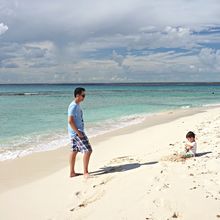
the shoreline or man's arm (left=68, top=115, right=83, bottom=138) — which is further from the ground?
man's arm (left=68, top=115, right=83, bottom=138)

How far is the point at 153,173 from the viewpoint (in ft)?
21.1

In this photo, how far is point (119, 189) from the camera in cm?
585

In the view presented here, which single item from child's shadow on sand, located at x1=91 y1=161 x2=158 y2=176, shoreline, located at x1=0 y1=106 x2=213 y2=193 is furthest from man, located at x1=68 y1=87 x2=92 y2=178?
shoreline, located at x1=0 y1=106 x2=213 y2=193

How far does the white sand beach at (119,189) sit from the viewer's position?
5016 millimetres

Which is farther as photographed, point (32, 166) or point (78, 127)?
point (32, 166)

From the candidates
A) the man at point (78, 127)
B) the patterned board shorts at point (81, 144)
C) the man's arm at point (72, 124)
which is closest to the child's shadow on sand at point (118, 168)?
the man at point (78, 127)

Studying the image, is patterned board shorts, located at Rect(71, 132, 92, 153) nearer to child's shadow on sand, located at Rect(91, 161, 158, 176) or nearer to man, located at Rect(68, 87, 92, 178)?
man, located at Rect(68, 87, 92, 178)

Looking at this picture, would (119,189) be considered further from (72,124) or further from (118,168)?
(72,124)

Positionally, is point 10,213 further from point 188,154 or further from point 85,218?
point 188,154

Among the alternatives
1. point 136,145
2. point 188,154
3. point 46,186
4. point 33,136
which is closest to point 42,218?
point 46,186

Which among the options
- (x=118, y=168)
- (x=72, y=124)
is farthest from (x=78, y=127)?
(x=118, y=168)

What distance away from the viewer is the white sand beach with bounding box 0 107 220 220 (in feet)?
16.5

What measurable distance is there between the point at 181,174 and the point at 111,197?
56.0 inches

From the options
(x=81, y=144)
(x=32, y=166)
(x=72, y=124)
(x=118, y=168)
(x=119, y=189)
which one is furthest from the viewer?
(x=32, y=166)
